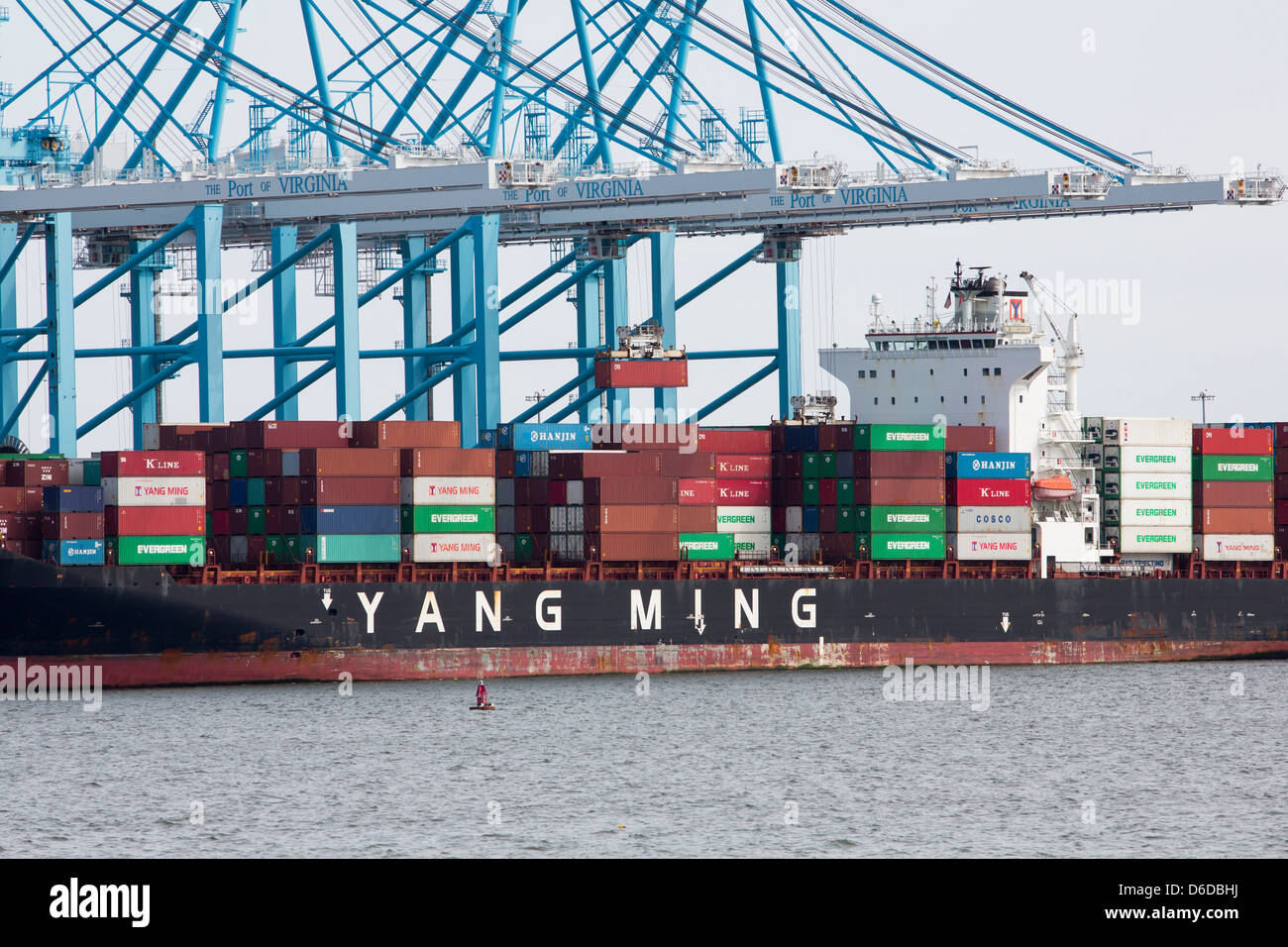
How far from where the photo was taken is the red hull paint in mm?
39062

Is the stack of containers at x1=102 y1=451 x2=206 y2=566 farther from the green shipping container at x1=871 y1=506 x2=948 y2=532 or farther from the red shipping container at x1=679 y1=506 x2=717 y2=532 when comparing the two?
the green shipping container at x1=871 y1=506 x2=948 y2=532

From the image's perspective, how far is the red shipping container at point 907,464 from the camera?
144 ft

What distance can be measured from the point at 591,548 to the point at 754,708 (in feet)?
21.6

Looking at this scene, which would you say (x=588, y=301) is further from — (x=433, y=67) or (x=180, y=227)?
(x=180, y=227)

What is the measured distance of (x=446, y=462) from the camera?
40.8 meters

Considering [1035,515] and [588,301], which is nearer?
[1035,515]

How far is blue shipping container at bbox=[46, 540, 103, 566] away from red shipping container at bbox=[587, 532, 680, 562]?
1083 centimetres

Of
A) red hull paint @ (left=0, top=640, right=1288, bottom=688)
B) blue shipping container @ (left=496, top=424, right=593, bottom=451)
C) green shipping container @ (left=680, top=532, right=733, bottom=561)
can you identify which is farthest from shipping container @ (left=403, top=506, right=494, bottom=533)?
green shipping container @ (left=680, top=532, right=733, bottom=561)

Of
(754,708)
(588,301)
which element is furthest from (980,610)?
(588,301)

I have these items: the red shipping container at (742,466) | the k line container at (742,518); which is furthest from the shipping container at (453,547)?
the red shipping container at (742,466)

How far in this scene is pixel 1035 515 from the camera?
4769cm

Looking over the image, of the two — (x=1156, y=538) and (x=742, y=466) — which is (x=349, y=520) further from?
(x=1156, y=538)

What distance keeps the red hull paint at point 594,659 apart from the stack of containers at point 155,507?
7.14 ft

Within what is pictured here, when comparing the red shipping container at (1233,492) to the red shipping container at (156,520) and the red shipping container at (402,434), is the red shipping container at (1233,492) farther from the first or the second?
the red shipping container at (156,520)
